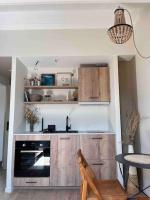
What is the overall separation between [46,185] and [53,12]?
116 inches

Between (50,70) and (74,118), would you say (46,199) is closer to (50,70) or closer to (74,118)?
(74,118)

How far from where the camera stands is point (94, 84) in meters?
3.74

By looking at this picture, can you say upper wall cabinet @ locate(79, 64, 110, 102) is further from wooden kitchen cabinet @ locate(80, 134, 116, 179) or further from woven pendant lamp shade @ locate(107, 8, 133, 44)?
woven pendant lamp shade @ locate(107, 8, 133, 44)

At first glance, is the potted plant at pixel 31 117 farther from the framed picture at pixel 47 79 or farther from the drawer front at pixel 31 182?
the drawer front at pixel 31 182

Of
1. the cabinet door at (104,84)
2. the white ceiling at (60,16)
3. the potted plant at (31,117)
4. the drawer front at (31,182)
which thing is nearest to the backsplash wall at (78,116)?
the potted plant at (31,117)

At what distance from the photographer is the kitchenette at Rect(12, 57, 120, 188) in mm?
3297

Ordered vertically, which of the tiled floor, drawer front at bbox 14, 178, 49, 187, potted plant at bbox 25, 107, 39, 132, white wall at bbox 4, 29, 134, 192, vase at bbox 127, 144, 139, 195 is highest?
white wall at bbox 4, 29, 134, 192

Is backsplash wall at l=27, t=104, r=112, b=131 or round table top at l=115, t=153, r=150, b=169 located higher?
backsplash wall at l=27, t=104, r=112, b=131

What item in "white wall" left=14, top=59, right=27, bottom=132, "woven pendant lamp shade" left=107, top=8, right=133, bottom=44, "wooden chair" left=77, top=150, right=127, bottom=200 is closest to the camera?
"wooden chair" left=77, top=150, right=127, bottom=200

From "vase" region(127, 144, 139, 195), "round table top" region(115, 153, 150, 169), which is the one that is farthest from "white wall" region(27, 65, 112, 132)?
"round table top" region(115, 153, 150, 169)

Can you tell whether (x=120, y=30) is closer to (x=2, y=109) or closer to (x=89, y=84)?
(x=89, y=84)

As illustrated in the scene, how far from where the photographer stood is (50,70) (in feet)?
13.9

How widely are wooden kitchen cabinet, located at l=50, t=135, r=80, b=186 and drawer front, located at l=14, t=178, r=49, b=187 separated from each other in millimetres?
119

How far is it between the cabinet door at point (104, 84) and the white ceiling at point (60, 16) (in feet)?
2.70
